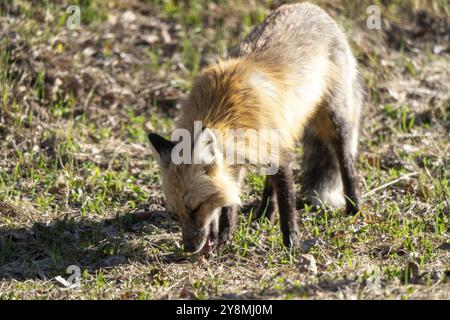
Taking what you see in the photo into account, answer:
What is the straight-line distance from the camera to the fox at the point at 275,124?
596 cm

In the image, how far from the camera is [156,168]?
8.26 meters

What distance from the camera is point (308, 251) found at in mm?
6395

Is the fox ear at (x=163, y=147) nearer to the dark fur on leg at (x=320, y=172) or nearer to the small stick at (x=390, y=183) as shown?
the dark fur on leg at (x=320, y=172)

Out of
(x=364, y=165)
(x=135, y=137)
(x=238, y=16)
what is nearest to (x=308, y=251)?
(x=364, y=165)

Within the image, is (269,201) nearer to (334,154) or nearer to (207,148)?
(334,154)

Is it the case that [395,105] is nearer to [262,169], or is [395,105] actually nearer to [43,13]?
[262,169]

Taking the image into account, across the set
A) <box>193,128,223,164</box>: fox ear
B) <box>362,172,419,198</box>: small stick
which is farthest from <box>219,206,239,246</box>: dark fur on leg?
<box>362,172,419,198</box>: small stick

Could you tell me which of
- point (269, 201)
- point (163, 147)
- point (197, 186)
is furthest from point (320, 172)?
point (163, 147)

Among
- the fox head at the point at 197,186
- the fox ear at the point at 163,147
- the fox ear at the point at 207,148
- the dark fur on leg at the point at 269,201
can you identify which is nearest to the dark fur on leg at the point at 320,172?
the dark fur on leg at the point at 269,201

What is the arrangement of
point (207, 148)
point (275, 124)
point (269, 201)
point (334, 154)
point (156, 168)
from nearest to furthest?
point (207, 148) → point (275, 124) → point (269, 201) → point (334, 154) → point (156, 168)

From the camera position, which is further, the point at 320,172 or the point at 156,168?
the point at 156,168

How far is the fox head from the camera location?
19.2 feet

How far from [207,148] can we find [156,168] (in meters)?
2.58

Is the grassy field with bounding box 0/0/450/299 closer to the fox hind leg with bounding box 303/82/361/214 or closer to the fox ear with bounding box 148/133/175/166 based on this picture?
the fox hind leg with bounding box 303/82/361/214
